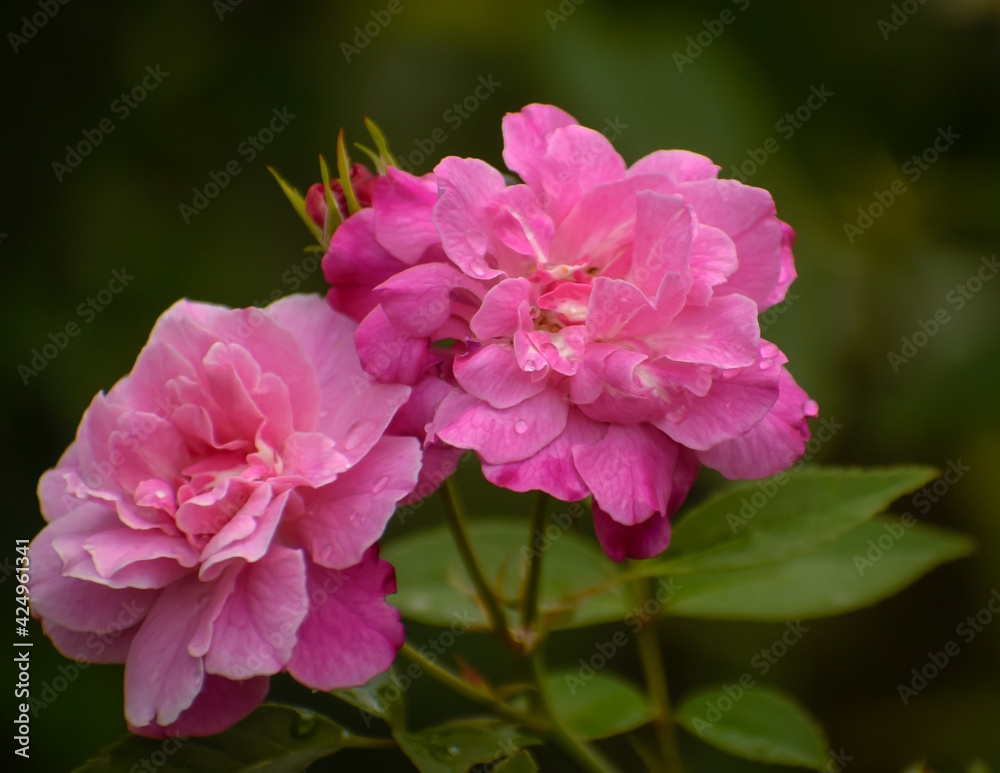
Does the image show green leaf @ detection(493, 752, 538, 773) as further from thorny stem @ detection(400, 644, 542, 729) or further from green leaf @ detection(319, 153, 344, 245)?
green leaf @ detection(319, 153, 344, 245)

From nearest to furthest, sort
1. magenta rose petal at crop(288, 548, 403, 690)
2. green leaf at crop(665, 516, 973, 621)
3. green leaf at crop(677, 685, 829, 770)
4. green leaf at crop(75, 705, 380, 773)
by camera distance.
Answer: magenta rose petal at crop(288, 548, 403, 690)
green leaf at crop(75, 705, 380, 773)
green leaf at crop(677, 685, 829, 770)
green leaf at crop(665, 516, 973, 621)

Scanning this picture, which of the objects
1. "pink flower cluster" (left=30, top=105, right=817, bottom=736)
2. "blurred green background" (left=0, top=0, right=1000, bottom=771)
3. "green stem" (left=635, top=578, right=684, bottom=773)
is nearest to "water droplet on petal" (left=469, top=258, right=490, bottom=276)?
"pink flower cluster" (left=30, top=105, right=817, bottom=736)

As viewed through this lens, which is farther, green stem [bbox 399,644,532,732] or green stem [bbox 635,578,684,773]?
green stem [bbox 635,578,684,773]

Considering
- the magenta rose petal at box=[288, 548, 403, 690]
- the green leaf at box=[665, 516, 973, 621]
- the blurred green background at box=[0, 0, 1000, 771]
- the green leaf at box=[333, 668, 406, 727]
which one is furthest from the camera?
the blurred green background at box=[0, 0, 1000, 771]

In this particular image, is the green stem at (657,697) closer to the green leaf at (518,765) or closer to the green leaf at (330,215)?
the green leaf at (518,765)

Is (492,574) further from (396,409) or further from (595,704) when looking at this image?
(396,409)

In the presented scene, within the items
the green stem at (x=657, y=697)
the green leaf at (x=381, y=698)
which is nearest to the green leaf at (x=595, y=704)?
the green stem at (x=657, y=697)

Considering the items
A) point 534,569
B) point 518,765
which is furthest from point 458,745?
point 534,569
